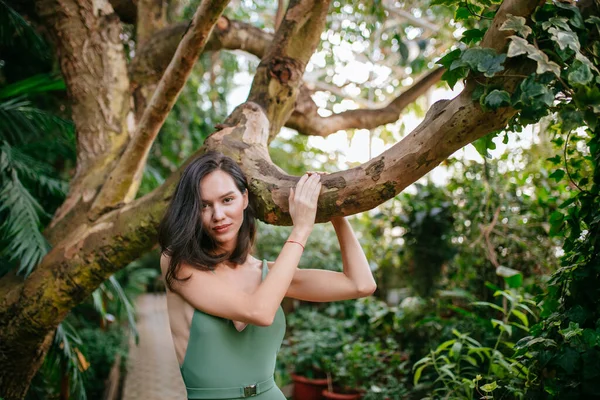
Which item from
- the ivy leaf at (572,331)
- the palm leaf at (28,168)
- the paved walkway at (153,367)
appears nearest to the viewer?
the ivy leaf at (572,331)

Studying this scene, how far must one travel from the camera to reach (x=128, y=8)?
11.3 feet

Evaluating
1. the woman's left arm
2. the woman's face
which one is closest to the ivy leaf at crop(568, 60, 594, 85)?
the woman's left arm

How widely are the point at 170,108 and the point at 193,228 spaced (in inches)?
36.3

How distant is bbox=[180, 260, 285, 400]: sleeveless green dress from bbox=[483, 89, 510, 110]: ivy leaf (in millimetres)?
1024

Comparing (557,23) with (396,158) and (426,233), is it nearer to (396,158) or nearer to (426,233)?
(396,158)

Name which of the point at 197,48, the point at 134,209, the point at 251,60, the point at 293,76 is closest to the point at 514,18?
the point at 293,76

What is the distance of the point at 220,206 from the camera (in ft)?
5.41

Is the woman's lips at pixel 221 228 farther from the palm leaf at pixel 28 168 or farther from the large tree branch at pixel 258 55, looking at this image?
the palm leaf at pixel 28 168

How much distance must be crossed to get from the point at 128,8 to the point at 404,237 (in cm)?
277

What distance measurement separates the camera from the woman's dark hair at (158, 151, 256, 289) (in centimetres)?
160

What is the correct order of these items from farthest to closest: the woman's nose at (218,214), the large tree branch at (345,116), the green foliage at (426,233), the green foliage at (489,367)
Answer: the green foliage at (426,233), the large tree branch at (345,116), the green foliage at (489,367), the woman's nose at (218,214)

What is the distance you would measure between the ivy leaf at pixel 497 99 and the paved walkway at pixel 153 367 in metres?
4.18

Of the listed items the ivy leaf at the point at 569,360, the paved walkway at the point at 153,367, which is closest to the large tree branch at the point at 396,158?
the ivy leaf at the point at 569,360

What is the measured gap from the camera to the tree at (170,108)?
132 centimetres
